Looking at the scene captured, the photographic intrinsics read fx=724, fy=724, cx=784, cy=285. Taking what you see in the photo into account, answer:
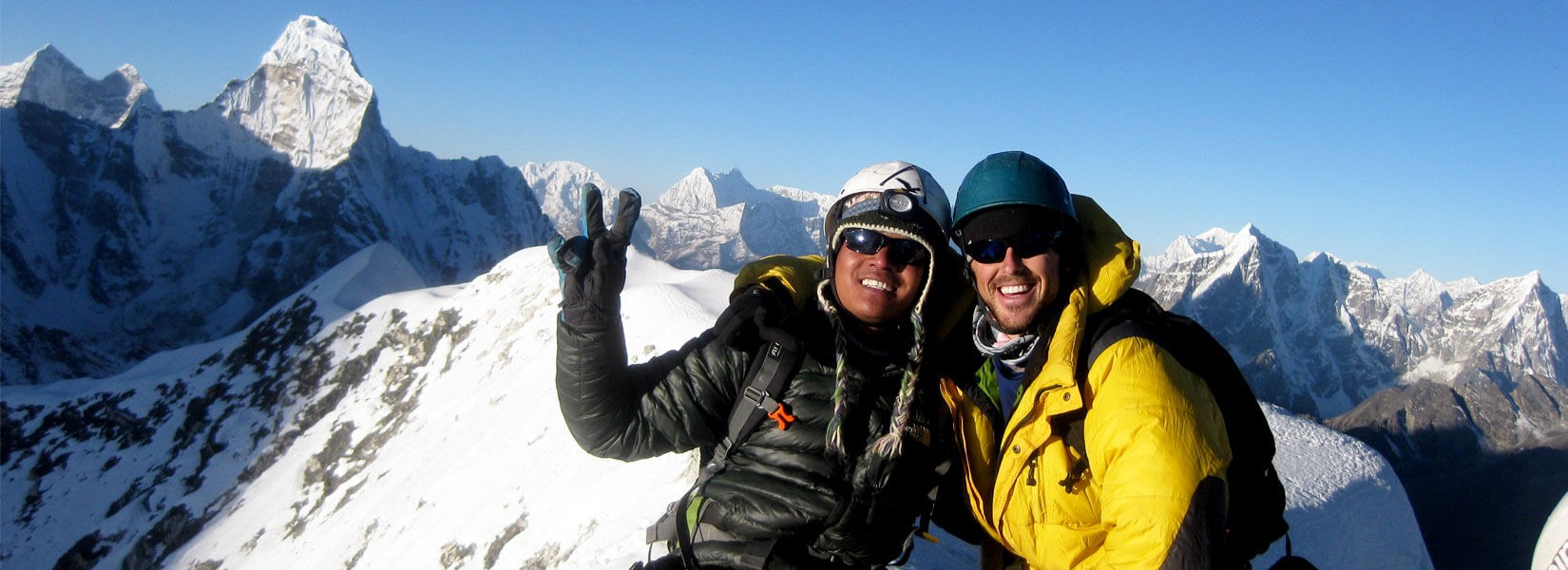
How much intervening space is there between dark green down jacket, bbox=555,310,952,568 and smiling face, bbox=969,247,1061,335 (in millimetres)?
788

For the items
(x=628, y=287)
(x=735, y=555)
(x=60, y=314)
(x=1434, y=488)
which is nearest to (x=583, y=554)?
(x=735, y=555)

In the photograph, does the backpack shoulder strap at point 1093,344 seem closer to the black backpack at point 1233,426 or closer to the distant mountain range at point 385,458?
the black backpack at point 1233,426

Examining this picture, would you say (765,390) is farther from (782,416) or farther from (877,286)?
(877,286)

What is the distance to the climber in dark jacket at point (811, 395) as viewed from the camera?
488 cm

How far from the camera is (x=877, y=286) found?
512 centimetres

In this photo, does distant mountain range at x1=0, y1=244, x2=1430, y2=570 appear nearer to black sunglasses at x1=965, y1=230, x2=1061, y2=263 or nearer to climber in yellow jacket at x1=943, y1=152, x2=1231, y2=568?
climber in yellow jacket at x1=943, y1=152, x2=1231, y2=568

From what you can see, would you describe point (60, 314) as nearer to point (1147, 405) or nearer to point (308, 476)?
point (308, 476)

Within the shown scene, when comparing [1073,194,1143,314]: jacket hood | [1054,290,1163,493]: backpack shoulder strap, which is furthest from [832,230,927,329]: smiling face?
[1054,290,1163,493]: backpack shoulder strap

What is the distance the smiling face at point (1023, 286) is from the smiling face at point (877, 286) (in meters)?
0.66

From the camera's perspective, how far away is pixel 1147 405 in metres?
3.47

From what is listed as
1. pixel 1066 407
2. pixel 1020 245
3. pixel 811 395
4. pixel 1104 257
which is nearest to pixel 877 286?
pixel 811 395

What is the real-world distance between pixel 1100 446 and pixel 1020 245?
1430mm

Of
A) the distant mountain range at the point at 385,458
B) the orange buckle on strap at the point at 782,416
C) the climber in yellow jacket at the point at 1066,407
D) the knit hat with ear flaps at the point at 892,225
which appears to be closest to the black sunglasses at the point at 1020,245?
the climber in yellow jacket at the point at 1066,407

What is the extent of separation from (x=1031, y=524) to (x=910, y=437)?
35.6 inches
